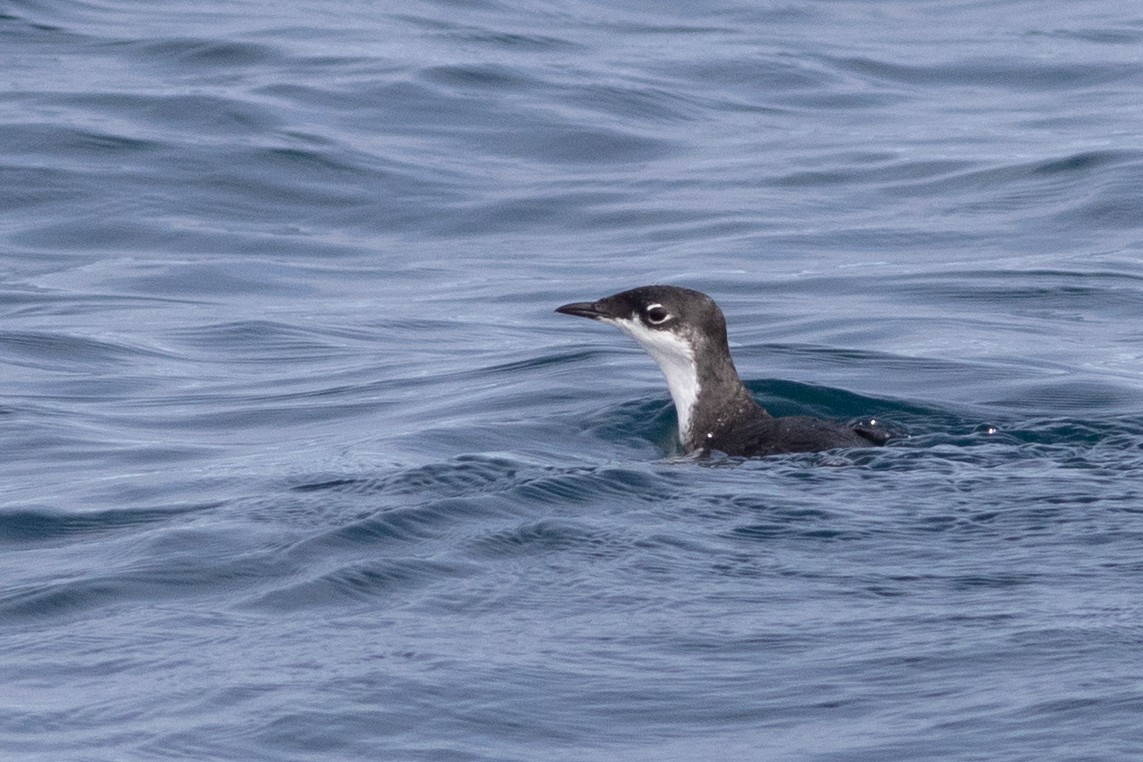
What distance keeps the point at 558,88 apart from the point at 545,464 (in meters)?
11.7

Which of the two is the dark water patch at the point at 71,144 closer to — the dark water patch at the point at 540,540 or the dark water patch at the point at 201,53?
the dark water patch at the point at 201,53

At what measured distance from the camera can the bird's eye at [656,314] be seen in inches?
397

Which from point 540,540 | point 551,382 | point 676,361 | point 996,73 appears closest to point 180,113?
point 551,382

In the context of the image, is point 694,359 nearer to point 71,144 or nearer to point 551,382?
point 551,382

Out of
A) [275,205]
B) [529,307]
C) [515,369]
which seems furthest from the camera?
[275,205]

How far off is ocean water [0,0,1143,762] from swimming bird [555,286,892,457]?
0.51 m

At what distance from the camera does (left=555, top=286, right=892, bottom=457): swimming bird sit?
A: 1009cm

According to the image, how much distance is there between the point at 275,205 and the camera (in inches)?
679

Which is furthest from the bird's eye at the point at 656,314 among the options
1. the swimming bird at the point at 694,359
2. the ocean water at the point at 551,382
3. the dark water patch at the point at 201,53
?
the dark water patch at the point at 201,53

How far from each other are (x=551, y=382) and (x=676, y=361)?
1.66 m

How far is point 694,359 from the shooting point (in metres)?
10.2

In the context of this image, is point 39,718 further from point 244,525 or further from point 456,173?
point 456,173

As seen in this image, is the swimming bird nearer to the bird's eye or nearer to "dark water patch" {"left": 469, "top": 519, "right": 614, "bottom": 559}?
the bird's eye

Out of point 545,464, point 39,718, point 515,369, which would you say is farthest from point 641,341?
point 39,718
